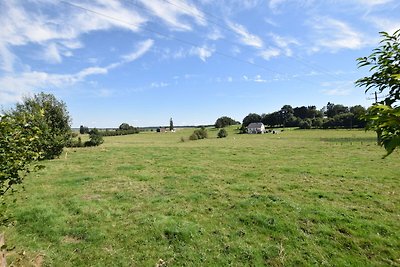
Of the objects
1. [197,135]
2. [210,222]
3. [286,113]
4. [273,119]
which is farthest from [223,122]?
[210,222]

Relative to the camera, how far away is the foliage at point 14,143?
502 cm

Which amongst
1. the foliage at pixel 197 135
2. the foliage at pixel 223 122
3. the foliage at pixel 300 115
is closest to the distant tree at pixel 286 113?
the foliage at pixel 300 115

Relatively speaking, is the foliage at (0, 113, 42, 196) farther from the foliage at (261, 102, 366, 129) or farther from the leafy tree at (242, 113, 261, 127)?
the leafy tree at (242, 113, 261, 127)

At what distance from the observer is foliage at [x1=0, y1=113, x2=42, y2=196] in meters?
5.02

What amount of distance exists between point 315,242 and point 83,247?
836 centimetres

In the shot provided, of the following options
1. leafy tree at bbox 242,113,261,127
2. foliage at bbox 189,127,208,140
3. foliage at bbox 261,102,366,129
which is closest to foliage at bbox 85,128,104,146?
foliage at bbox 189,127,208,140

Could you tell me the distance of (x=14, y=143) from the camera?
206 inches

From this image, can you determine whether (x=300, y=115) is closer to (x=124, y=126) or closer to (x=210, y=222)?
(x=124, y=126)

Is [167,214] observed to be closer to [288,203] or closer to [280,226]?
[280,226]

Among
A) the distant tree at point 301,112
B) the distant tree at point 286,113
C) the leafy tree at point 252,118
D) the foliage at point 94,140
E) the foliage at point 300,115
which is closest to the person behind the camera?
the foliage at point 94,140

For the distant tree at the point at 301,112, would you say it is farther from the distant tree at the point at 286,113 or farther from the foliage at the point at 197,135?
the foliage at the point at 197,135

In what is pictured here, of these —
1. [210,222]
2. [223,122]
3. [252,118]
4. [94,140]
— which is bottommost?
[210,222]

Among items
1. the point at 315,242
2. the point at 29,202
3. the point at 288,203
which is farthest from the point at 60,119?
the point at 315,242

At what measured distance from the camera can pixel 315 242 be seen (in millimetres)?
9602
